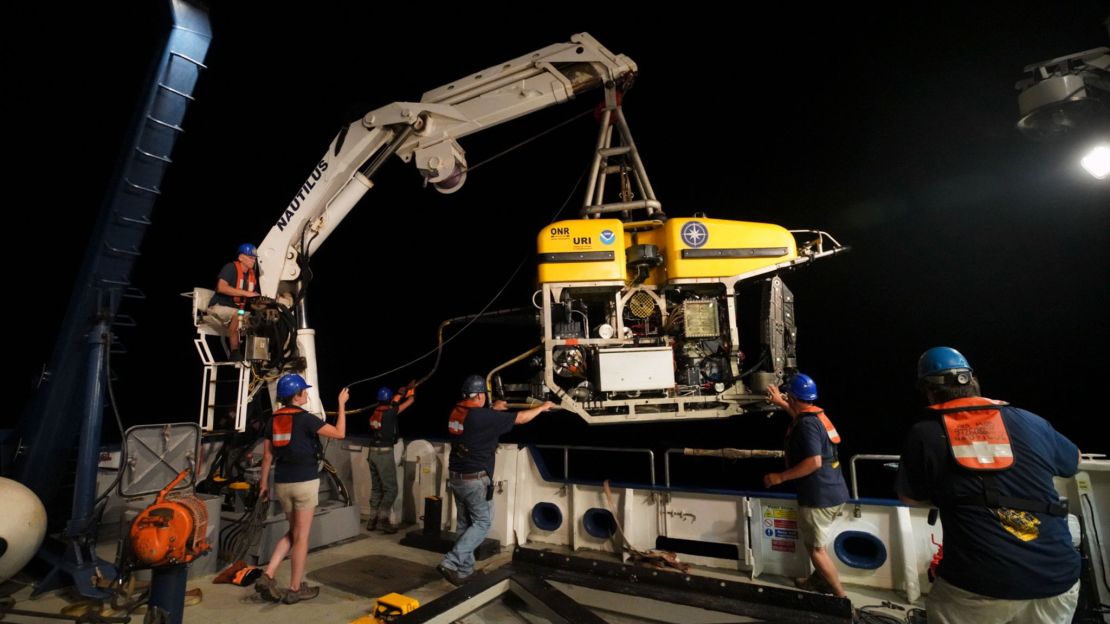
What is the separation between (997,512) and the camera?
2.14m

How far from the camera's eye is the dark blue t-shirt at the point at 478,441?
4.71 meters

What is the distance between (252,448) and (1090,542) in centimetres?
782

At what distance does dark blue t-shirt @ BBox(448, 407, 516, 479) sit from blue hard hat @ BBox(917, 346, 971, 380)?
10.8 feet

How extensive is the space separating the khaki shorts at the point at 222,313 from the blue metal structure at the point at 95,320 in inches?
37.3

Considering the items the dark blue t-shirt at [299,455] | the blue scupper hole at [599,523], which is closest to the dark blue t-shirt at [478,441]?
the dark blue t-shirt at [299,455]

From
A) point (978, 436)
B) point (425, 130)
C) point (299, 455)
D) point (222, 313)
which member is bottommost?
point (299, 455)

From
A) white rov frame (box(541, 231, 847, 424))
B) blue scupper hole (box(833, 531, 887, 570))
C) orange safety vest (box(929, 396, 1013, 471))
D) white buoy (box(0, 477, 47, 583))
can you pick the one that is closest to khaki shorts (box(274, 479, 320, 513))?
white buoy (box(0, 477, 47, 583))

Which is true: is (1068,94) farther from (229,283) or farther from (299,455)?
(229,283)

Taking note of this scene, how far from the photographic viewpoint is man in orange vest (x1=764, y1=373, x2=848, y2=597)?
4.04 metres

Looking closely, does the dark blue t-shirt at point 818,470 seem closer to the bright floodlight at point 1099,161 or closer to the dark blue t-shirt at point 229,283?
the bright floodlight at point 1099,161

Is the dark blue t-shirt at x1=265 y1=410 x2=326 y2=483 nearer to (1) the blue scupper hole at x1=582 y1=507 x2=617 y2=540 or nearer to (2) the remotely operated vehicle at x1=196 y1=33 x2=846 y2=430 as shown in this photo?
(2) the remotely operated vehicle at x1=196 y1=33 x2=846 y2=430

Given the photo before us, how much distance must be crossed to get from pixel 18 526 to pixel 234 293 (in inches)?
112

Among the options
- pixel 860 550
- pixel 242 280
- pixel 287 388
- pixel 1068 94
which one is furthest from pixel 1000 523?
pixel 242 280

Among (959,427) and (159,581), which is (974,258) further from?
(159,581)
